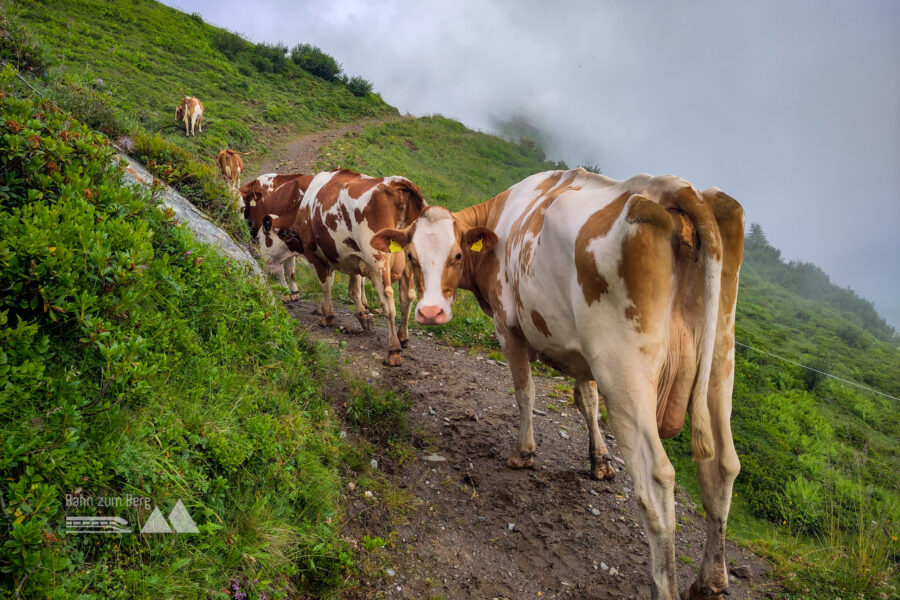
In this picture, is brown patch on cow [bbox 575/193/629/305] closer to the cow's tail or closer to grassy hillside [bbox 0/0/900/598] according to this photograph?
the cow's tail

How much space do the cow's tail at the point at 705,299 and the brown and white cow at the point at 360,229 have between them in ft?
14.2

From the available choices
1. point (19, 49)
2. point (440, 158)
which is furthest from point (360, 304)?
point (440, 158)

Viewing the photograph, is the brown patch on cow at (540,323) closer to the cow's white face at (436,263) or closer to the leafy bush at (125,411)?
the cow's white face at (436,263)

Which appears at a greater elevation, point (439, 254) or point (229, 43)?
point (229, 43)

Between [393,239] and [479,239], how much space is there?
3.39 ft

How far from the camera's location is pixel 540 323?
3844mm

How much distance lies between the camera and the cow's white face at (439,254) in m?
4.74

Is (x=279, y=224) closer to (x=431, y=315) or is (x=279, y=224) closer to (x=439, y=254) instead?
(x=439, y=254)

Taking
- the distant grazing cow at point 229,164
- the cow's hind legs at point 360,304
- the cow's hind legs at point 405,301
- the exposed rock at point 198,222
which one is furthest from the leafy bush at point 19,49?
the distant grazing cow at point 229,164

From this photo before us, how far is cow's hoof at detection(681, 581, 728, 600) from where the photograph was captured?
10.4 feet

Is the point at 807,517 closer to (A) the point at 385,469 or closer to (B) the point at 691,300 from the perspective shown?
(B) the point at 691,300

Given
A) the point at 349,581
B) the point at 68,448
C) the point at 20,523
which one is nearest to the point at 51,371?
the point at 68,448

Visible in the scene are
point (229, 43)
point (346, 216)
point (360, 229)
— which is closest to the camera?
point (360, 229)

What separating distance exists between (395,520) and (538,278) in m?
2.25
